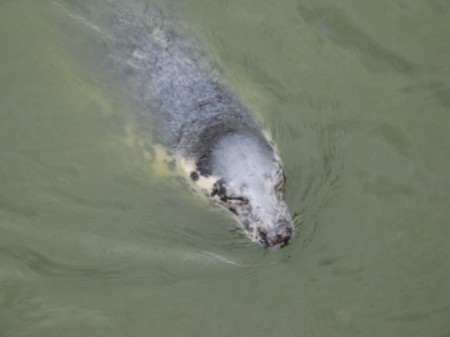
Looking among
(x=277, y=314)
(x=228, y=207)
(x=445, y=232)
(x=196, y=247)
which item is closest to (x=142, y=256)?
(x=196, y=247)

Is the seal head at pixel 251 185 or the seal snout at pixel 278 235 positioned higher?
the seal head at pixel 251 185

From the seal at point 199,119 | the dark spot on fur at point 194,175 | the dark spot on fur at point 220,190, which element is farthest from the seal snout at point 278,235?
the dark spot on fur at point 194,175

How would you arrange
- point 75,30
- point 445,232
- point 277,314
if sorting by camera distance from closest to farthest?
point 277,314
point 445,232
point 75,30

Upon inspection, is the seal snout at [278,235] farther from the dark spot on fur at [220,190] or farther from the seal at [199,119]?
the dark spot on fur at [220,190]

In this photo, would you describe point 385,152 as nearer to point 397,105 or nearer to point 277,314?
point 397,105

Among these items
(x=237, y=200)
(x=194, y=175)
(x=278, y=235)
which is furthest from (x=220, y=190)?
(x=278, y=235)

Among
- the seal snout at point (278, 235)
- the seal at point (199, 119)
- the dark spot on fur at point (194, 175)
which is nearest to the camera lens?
the seal snout at point (278, 235)

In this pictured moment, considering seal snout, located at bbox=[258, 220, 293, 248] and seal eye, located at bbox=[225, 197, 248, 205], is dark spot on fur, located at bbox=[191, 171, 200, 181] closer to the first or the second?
seal eye, located at bbox=[225, 197, 248, 205]

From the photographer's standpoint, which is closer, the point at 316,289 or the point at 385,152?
the point at 316,289
